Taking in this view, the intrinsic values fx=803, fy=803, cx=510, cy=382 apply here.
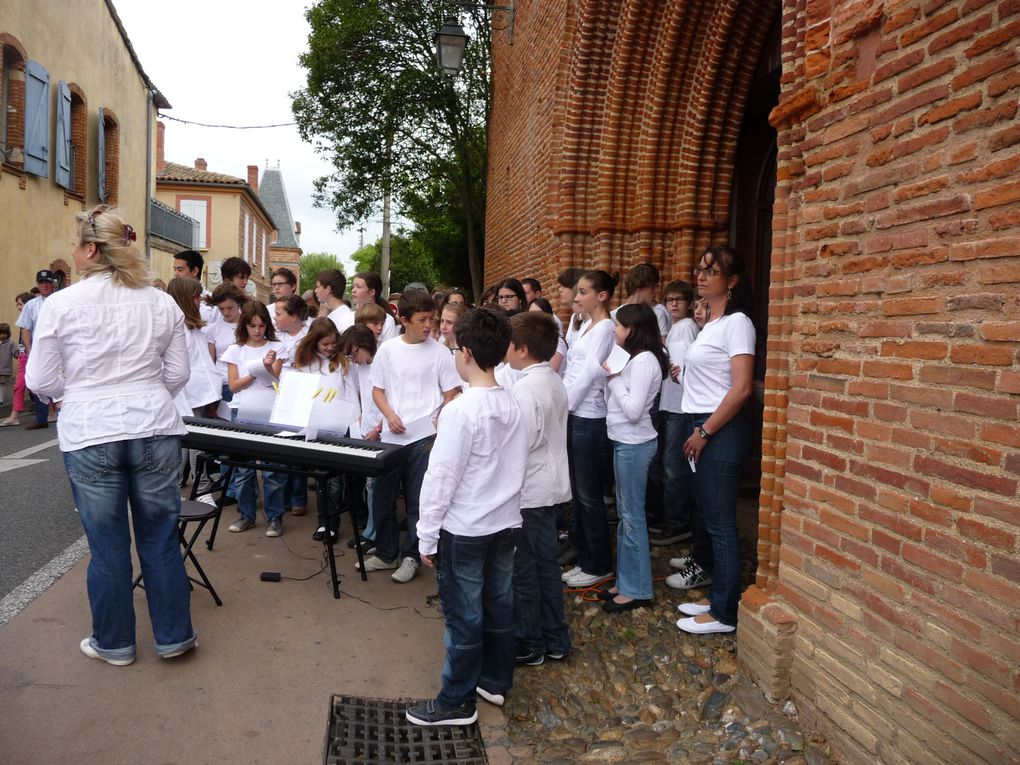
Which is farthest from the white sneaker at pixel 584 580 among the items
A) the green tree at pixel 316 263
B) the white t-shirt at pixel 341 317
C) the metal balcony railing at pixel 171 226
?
the green tree at pixel 316 263

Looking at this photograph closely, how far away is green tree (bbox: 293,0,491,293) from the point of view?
16.9 meters

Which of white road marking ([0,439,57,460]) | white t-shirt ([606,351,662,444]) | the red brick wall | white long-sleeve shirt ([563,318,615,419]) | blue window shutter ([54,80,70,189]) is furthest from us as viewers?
blue window shutter ([54,80,70,189])

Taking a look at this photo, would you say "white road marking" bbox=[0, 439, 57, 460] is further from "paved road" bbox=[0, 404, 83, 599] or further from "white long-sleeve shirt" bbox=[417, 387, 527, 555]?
"white long-sleeve shirt" bbox=[417, 387, 527, 555]

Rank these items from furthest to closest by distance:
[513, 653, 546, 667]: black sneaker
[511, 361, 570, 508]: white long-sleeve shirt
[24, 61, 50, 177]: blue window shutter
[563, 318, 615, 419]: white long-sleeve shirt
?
[24, 61, 50, 177]: blue window shutter → [563, 318, 615, 419]: white long-sleeve shirt → [513, 653, 546, 667]: black sneaker → [511, 361, 570, 508]: white long-sleeve shirt

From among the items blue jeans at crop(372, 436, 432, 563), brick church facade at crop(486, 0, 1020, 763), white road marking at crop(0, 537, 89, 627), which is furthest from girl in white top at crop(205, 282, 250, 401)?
brick church facade at crop(486, 0, 1020, 763)

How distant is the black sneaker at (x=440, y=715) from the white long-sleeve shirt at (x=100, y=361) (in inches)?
67.7

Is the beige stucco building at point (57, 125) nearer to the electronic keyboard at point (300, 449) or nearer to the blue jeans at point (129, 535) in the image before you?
the electronic keyboard at point (300, 449)

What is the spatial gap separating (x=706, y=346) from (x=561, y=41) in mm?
6014

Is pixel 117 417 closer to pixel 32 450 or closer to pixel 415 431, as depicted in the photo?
pixel 415 431

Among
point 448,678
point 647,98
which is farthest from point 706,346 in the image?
point 647,98

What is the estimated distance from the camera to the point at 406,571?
520cm

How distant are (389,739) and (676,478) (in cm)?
320

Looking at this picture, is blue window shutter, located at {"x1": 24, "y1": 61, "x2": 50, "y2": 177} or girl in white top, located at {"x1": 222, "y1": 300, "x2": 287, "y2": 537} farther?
blue window shutter, located at {"x1": 24, "y1": 61, "x2": 50, "y2": 177}

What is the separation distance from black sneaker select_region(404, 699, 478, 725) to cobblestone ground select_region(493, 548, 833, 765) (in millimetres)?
183
